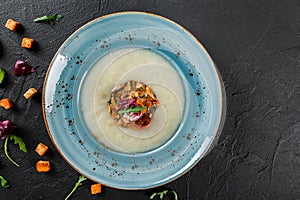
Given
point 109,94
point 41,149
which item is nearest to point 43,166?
point 41,149

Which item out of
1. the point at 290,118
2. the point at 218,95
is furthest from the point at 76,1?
the point at 290,118

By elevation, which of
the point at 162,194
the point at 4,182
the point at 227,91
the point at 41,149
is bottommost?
the point at 4,182

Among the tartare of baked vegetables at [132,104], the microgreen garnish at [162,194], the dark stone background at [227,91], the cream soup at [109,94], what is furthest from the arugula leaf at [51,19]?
the microgreen garnish at [162,194]

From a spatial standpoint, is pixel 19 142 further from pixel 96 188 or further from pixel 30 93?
pixel 96 188

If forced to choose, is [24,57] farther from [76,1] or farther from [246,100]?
[246,100]

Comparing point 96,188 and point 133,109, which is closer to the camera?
point 133,109

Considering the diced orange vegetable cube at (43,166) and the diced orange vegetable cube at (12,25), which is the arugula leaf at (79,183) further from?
the diced orange vegetable cube at (12,25)
